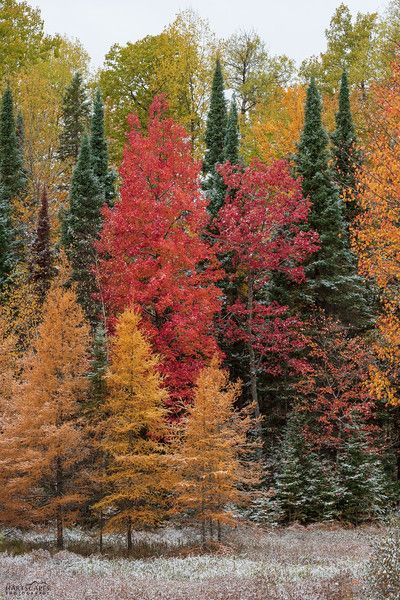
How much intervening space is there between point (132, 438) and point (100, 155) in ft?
80.0

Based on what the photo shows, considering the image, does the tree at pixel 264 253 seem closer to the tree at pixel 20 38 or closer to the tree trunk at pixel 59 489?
the tree trunk at pixel 59 489

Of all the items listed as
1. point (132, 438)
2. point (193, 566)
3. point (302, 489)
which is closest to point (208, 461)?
point (132, 438)

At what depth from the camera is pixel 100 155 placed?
1644 inches

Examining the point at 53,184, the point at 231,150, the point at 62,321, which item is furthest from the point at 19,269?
the point at 62,321

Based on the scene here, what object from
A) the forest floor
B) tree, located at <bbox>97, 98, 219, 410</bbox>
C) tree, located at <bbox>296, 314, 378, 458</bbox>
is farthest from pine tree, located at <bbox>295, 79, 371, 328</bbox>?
the forest floor

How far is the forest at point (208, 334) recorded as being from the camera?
847 inches

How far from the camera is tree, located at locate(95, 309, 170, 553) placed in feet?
70.0

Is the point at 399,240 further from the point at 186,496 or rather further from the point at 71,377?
the point at 71,377

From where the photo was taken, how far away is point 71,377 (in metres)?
22.9

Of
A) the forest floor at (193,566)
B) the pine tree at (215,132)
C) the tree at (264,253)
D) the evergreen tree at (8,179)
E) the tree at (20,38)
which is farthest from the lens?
the tree at (20,38)

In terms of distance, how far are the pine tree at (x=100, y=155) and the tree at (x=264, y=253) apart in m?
10.1

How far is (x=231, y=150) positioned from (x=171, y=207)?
39.6 ft

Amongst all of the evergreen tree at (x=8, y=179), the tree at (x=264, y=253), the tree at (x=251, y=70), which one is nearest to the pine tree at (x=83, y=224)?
the evergreen tree at (x=8, y=179)

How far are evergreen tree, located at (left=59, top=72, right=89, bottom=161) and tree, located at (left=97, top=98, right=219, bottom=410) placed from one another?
69.6 feet
